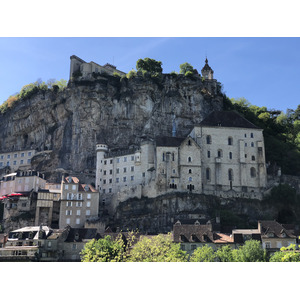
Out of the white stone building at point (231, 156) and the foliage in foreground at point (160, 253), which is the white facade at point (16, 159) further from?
the foliage in foreground at point (160, 253)

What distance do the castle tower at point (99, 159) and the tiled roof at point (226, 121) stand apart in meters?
17.3

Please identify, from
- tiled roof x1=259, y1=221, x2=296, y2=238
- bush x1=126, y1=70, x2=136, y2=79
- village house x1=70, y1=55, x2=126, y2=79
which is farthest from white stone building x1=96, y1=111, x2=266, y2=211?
village house x1=70, y1=55, x2=126, y2=79

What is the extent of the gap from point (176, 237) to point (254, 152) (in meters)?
26.8

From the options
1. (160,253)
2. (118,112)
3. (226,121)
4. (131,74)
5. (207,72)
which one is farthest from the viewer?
(207,72)

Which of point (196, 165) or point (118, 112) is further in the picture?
point (118, 112)

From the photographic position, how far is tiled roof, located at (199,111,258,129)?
69.7 meters

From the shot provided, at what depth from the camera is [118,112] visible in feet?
262

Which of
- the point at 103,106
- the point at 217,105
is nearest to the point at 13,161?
the point at 103,106

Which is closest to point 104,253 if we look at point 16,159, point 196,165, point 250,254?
point 250,254

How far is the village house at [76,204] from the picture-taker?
6156 cm

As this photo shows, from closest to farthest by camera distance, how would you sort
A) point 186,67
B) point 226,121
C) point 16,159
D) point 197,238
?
1. point 197,238
2. point 226,121
3. point 16,159
4. point 186,67

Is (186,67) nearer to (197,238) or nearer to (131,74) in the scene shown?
(131,74)

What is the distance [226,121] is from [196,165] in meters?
10.9

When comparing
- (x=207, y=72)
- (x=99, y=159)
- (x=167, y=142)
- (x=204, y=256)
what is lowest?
(x=204, y=256)
